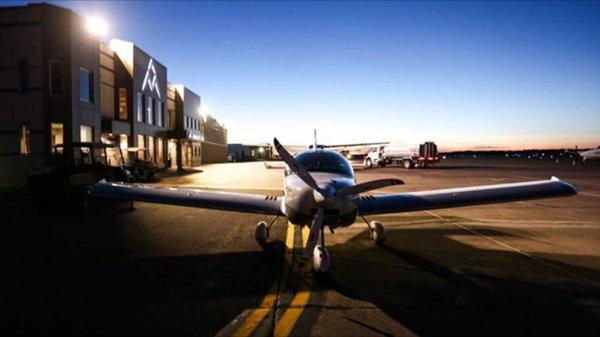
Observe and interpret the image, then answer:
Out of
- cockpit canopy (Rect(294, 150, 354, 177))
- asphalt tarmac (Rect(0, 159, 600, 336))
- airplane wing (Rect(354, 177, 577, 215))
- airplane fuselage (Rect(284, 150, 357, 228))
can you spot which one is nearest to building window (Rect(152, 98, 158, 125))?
asphalt tarmac (Rect(0, 159, 600, 336))

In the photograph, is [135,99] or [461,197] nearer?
[461,197]

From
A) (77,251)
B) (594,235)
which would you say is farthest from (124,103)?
(594,235)

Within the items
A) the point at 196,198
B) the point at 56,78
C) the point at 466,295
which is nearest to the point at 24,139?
the point at 56,78

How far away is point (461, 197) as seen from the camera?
25.8 feet

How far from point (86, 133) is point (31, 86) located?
4.41 metres

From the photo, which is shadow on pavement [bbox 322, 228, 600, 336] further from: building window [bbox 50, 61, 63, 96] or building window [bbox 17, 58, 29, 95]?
building window [bbox 17, 58, 29, 95]

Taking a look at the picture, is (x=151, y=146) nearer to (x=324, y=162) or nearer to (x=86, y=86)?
(x=86, y=86)

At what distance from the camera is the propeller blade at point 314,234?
5.17 metres

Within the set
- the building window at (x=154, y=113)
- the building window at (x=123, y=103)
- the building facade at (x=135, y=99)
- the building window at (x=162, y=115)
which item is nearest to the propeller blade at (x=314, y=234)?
the building facade at (x=135, y=99)

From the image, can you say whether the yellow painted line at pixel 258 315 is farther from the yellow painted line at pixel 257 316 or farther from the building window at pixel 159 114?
the building window at pixel 159 114

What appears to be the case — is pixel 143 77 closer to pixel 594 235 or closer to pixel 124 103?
pixel 124 103

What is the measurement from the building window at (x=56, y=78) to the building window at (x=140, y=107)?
35.8ft

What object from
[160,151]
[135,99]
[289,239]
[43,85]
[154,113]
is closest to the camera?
[289,239]

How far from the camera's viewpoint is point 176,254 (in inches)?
287
